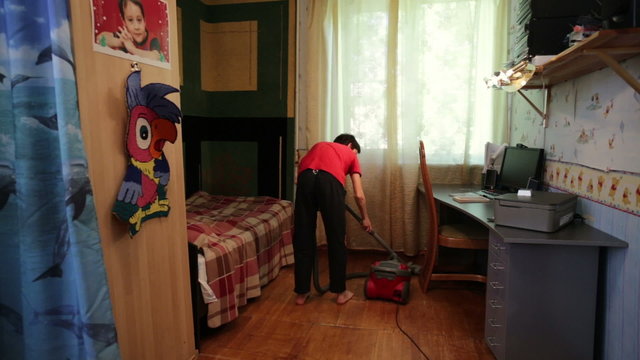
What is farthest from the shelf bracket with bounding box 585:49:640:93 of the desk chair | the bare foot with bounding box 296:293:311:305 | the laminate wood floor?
the bare foot with bounding box 296:293:311:305

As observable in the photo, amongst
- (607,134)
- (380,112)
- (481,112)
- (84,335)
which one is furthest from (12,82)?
(481,112)

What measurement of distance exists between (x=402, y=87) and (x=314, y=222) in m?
1.64

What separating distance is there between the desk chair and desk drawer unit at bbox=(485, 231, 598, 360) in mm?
841

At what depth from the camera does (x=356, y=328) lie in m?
2.57

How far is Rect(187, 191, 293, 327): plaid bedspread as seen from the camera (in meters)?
2.43

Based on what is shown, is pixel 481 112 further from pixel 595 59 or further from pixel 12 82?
pixel 12 82

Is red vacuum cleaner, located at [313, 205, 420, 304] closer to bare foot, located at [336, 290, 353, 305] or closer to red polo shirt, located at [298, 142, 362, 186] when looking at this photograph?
bare foot, located at [336, 290, 353, 305]

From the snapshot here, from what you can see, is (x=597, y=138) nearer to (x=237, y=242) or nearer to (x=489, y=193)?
(x=489, y=193)

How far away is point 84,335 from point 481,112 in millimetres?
3462

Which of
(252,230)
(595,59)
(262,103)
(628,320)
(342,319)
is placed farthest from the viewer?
(262,103)

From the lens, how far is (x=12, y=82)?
1103mm

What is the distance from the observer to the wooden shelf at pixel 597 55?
1.51 metres

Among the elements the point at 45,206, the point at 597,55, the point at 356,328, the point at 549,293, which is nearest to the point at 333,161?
the point at 356,328

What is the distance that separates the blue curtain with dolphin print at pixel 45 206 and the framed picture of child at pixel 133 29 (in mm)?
289
